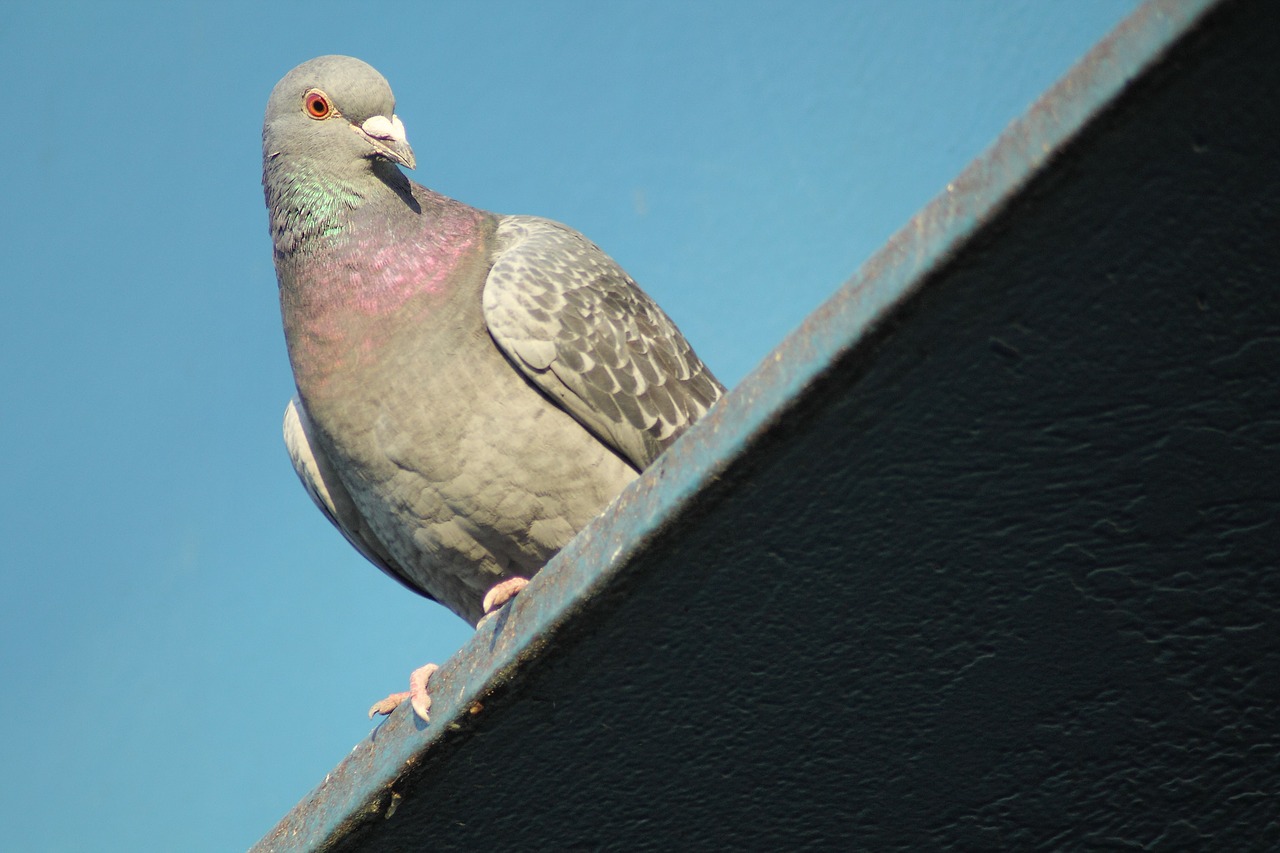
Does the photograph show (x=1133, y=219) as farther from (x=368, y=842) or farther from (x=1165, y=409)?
(x=368, y=842)

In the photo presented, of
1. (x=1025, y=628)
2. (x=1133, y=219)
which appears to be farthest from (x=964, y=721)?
(x=1133, y=219)

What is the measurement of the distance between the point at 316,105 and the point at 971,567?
10.4 ft

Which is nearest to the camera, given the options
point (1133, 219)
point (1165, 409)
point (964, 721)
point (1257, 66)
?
point (1257, 66)

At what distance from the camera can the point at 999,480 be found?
1699mm

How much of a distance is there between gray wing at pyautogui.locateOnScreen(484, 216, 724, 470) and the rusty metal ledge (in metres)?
1.76

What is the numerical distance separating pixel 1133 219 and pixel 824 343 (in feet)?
1.22

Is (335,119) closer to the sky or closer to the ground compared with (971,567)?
closer to the sky

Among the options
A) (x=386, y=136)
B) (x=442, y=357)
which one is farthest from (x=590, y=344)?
(x=386, y=136)

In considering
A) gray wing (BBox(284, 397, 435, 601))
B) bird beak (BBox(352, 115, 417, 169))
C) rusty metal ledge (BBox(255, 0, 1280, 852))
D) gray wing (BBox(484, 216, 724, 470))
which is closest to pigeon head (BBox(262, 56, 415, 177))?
bird beak (BBox(352, 115, 417, 169))

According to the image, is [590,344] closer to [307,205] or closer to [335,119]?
[307,205]

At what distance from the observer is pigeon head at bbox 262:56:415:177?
14.0ft

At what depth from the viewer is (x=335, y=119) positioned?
4371mm

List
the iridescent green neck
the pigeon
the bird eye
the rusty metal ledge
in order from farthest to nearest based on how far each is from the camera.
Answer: the bird eye
the iridescent green neck
the pigeon
the rusty metal ledge

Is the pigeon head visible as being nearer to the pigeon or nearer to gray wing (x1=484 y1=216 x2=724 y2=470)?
the pigeon
